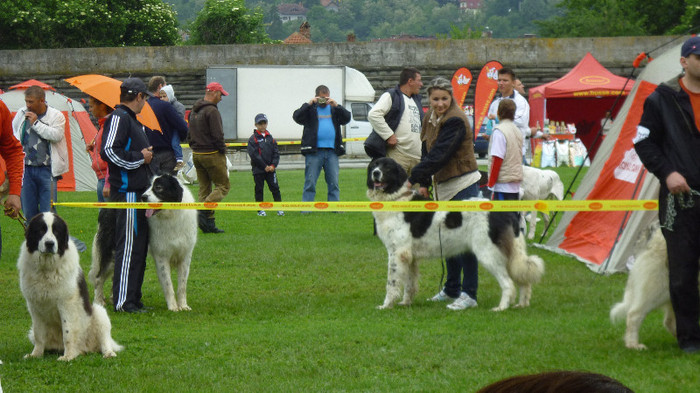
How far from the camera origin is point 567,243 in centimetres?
1084

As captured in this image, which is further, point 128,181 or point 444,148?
point 128,181

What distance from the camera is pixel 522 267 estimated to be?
7.70 meters

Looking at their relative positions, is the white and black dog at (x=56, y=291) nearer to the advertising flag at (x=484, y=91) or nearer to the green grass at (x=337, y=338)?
the green grass at (x=337, y=338)

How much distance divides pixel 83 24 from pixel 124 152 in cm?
4212

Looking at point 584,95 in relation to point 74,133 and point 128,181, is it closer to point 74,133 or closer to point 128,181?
point 74,133

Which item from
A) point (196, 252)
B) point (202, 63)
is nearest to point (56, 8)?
point (202, 63)

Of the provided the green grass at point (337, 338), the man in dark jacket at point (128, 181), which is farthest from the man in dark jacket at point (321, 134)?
the man in dark jacket at point (128, 181)

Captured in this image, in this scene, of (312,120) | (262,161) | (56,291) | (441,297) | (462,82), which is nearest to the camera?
(56,291)

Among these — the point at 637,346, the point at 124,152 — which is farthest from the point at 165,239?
the point at 637,346

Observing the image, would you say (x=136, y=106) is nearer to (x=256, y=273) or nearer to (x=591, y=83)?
(x=256, y=273)

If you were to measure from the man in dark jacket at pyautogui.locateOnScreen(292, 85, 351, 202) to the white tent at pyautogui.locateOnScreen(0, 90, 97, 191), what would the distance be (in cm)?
702

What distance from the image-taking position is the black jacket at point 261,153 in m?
15.6

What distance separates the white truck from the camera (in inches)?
1222

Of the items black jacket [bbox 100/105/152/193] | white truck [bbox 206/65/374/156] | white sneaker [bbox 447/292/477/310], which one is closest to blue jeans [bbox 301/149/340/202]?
black jacket [bbox 100/105/152/193]
